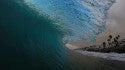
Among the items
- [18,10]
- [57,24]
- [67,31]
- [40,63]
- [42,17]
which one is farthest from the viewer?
[67,31]

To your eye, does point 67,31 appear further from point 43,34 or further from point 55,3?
point 43,34

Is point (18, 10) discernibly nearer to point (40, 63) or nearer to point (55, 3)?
point (40, 63)

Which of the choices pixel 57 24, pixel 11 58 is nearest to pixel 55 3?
pixel 57 24

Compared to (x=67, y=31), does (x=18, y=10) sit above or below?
above

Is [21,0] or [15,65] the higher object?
[21,0]

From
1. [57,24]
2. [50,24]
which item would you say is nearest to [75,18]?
[57,24]

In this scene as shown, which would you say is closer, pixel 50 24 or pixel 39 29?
pixel 39 29

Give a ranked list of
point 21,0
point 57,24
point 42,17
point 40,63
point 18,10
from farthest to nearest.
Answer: point 57,24, point 42,17, point 21,0, point 18,10, point 40,63

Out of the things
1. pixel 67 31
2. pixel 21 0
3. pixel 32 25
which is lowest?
pixel 67 31

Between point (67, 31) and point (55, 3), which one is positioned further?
point (67, 31)

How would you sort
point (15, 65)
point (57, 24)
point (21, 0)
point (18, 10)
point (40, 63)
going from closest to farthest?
point (15, 65) < point (40, 63) < point (18, 10) < point (21, 0) < point (57, 24)
